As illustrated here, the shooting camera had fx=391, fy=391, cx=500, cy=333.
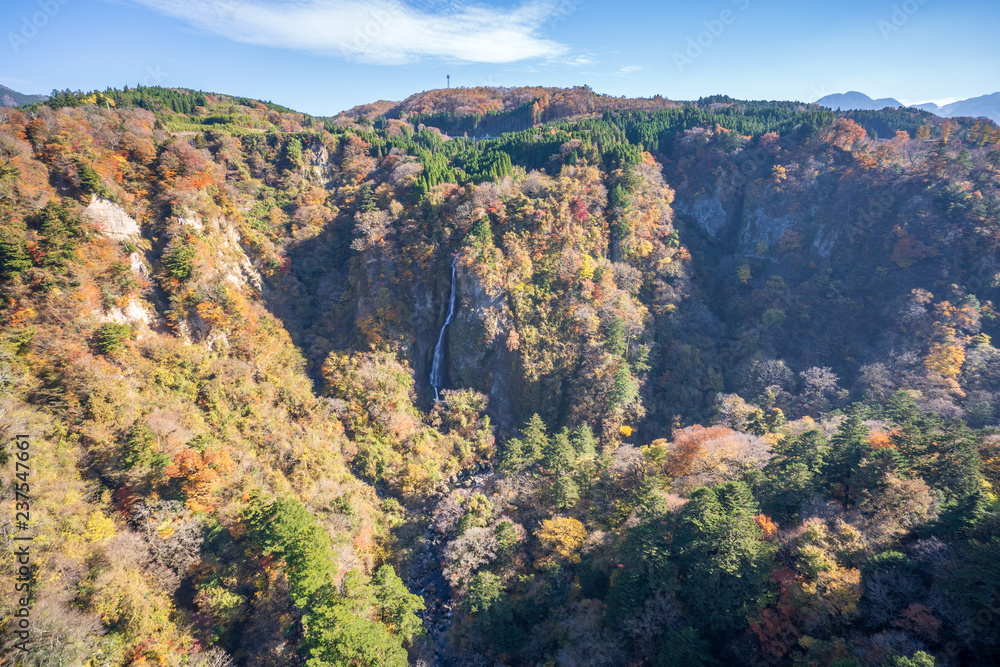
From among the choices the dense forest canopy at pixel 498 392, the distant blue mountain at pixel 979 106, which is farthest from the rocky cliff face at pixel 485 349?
the distant blue mountain at pixel 979 106

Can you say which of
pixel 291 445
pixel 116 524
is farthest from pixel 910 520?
pixel 116 524

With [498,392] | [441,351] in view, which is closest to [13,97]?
[441,351]

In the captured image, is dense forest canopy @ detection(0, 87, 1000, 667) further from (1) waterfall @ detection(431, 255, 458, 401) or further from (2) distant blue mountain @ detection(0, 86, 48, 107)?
(2) distant blue mountain @ detection(0, 86, 48, 107)

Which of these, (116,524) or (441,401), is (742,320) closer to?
(441,401)

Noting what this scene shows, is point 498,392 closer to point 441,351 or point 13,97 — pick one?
point 441,351
